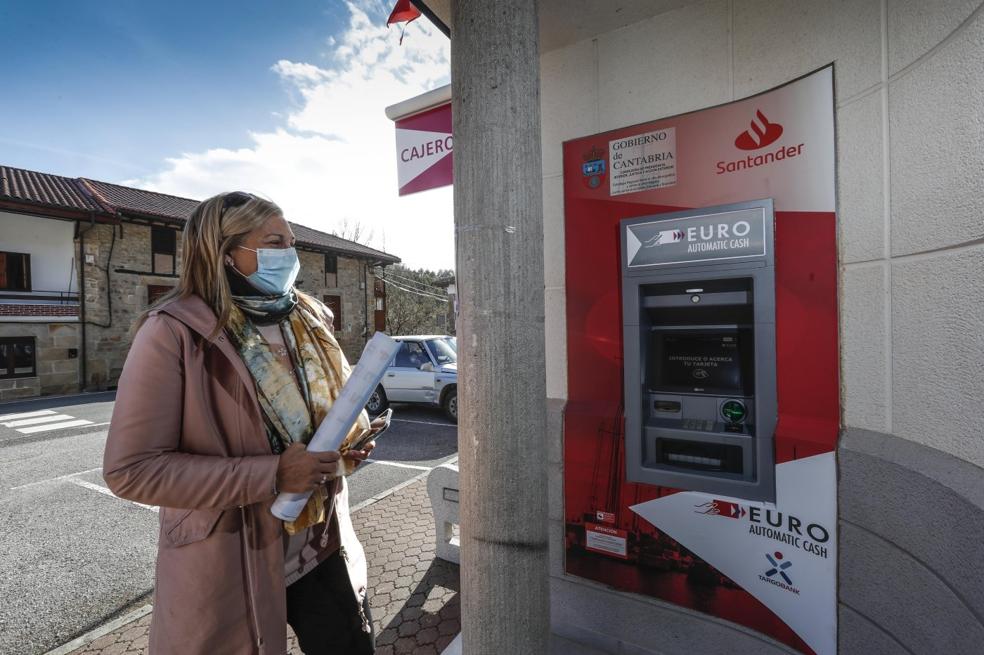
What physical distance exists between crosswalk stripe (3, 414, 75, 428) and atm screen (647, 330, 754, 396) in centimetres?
1205

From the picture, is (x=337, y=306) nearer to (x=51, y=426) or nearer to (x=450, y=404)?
(x=51, y=426)

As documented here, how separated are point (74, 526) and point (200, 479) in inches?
179

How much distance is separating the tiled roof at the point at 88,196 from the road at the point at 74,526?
9185mm

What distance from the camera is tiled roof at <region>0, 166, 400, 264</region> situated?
14086mm

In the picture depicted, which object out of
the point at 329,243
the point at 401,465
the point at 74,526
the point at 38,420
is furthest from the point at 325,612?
the point at 329,243

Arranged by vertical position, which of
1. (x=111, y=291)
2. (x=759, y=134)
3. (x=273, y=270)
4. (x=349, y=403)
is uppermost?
(x=111, y=291)

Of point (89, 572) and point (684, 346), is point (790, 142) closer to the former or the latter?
point (684, 346)

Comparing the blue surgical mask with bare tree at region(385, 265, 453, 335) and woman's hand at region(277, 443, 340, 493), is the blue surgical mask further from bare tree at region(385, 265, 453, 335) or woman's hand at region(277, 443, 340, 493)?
bare tree at region(385, 265, 453, 335)

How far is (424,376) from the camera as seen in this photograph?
844 cm

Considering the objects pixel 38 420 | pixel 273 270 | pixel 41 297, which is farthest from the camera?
pixel 41 297

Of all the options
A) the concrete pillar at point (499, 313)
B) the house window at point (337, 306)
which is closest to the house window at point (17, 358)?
the house window at point (337, 306)

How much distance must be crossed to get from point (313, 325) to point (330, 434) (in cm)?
57

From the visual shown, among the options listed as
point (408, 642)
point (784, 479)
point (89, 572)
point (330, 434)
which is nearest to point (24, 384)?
point (89, 572)

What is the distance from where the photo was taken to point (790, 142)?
1708mm
